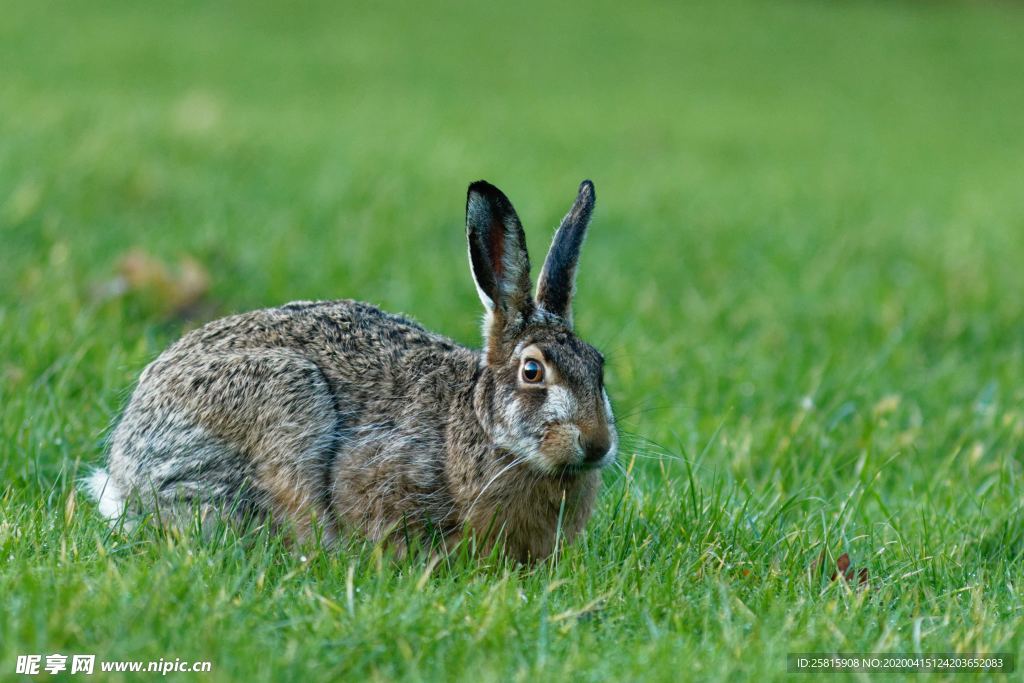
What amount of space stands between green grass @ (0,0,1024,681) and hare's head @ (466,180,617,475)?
401 millimetres

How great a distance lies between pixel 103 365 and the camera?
19.5 ft

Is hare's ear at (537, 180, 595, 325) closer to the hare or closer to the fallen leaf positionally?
the hare

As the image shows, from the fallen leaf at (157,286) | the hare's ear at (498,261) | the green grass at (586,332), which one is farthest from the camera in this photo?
the fallen leaf at (157,286)

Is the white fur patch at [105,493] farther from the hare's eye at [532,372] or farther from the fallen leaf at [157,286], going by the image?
the fallen leaf at [157,286]

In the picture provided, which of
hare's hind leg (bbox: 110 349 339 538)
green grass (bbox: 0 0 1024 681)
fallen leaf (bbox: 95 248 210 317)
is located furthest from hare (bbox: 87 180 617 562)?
fallen leaf (bbox: 95 248 210 317)

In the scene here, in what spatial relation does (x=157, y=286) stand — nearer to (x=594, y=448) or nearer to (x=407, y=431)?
(x=407, y=431)

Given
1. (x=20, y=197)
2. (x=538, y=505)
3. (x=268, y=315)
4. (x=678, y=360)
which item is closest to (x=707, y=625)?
(x=538, y=505)

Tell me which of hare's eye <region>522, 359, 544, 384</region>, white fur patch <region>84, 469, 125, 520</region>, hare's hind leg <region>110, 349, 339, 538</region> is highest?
hare's eye <region>522, 359, 544, 384</region>

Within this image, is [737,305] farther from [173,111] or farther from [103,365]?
[173,111]

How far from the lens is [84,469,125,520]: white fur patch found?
184 inches

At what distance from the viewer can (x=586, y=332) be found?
7.48m

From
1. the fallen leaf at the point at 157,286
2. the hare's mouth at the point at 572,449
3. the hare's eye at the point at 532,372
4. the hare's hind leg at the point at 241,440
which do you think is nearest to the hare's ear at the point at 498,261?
the hare's eye at the point at 532,372

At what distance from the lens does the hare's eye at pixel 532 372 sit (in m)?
4.54

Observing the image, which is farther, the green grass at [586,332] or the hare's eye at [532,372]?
the hare's eye at [532,372]
